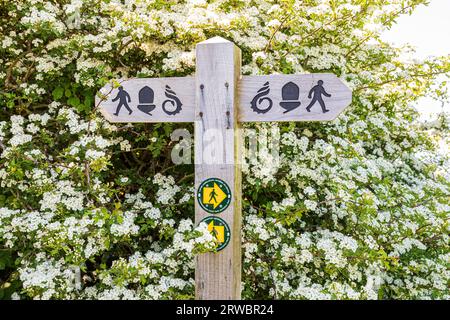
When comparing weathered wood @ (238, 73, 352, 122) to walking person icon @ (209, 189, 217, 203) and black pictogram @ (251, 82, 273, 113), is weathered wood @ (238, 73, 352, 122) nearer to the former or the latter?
black pictogram @ (251, 82, 273, 113)

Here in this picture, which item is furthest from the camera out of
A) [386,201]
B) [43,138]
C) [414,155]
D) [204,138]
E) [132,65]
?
[414,155]

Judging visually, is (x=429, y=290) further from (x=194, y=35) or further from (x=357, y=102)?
(x=194, y=35)

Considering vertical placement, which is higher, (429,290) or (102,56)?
(102,56)

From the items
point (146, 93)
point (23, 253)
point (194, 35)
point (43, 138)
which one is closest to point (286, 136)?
point (194, 35)

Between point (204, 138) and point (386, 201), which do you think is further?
point (386, 201)

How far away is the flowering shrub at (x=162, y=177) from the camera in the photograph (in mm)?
2660

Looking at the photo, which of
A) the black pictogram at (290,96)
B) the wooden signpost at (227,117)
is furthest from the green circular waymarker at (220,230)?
the black pictogram at (290,96)

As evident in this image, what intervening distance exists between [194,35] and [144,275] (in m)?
1.43

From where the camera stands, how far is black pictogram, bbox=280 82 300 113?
2.26 m

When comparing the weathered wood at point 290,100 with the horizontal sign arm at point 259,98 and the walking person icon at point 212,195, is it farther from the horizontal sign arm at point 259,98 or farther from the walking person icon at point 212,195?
the walking person icon at point 212,195

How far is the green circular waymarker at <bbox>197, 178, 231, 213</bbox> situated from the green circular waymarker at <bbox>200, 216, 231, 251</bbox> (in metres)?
0.05

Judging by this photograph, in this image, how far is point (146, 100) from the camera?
2449 mm

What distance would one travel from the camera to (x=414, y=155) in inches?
206

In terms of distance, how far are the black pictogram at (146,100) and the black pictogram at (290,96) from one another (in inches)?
26.0
